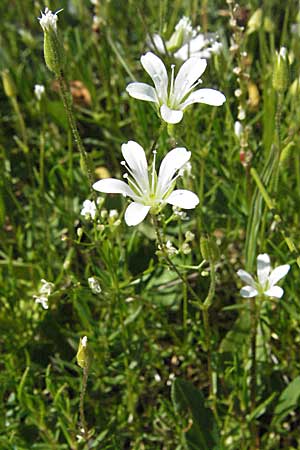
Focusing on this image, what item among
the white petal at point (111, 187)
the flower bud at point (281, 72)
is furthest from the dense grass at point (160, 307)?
the white petal at point (111, 187)

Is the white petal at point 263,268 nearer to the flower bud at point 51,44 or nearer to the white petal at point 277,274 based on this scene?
the white petal at point 277,274

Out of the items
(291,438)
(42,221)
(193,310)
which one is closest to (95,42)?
(42,221)

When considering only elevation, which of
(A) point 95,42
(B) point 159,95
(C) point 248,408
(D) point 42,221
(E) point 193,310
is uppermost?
(A) point 95,42

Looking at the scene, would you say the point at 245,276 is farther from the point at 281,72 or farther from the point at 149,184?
the point at 281,72

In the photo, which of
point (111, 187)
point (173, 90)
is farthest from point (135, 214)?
point (173, 90)

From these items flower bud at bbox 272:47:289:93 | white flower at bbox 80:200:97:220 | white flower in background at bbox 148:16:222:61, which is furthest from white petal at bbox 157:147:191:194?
white flower in background at bbox 148:16:222:61

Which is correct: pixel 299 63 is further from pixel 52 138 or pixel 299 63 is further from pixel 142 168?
pixel 52 138
